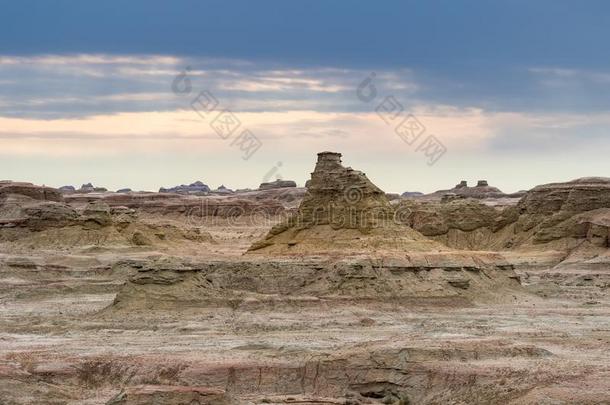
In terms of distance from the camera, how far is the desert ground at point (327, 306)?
28578 mm

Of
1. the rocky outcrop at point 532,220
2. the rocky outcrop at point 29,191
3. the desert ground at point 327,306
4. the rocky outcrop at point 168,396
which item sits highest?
the rocky outcrop at point 29,191

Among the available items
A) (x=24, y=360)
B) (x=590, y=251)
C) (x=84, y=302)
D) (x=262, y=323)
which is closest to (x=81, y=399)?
(x=24, y=360)

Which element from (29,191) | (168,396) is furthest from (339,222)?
(29,191)

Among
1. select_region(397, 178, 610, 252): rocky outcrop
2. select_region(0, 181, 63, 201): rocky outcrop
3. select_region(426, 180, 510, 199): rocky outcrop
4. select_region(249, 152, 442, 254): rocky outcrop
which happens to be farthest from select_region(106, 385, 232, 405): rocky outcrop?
select_region(426, 180, 510, 199): rocky outcrop

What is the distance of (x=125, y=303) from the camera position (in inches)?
1726

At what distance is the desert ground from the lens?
28578mm

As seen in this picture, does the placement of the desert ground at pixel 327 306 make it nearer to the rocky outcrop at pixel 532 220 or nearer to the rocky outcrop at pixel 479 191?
the rocky outcrop at pixel 532 220

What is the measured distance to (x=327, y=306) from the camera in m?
44.2

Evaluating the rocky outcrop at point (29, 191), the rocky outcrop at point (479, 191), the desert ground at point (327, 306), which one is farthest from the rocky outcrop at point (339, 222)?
the rocky outcrop at point (479, 191)

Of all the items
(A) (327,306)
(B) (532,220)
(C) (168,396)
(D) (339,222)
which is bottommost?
(C) (168,396)

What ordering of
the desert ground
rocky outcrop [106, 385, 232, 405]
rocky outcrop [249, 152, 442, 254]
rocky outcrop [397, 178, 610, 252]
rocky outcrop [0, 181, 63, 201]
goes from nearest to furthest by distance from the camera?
1. rocky outcrop [106, 385, 232, 405]
2. the desert ground
3. rocky outcrop [249, 152, 442, 254]
4. rocky outcrop [397, 178, 610, 252]
5. rocky outcrop [0, 181, 63, 201]

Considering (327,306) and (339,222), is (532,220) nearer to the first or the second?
(339,222)

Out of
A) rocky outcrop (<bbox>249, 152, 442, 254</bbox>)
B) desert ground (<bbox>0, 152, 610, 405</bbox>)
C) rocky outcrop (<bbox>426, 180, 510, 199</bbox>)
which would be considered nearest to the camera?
desert ground (<bbox>0, 152, 610, 405</bbox>)

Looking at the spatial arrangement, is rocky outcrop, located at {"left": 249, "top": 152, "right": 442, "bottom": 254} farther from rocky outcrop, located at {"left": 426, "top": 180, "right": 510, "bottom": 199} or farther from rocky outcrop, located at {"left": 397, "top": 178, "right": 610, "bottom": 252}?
rocky outcrop, located at {"left": 426, "top": 180, "right": 510, "bottom": 199}
